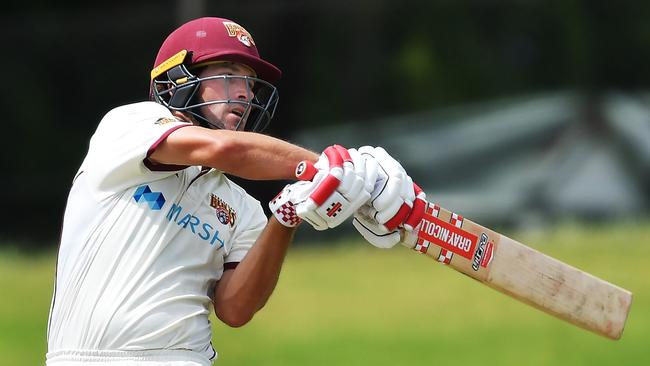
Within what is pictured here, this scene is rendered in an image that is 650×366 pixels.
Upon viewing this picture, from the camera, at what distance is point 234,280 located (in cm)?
427

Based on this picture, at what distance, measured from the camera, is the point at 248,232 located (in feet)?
14.5

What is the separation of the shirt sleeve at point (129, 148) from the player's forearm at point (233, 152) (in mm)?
57

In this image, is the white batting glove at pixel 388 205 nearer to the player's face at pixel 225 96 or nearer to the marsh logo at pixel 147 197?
the player's face at pixel 225 96

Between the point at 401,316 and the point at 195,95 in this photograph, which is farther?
the point at 401,316

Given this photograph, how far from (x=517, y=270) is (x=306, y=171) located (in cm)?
84

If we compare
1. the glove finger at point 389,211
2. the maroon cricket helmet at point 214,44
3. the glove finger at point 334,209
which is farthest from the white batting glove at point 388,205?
the maroon cricket helmet at point 214,44

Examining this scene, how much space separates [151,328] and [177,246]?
0.27 metres

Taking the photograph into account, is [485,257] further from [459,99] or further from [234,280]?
[459,99]

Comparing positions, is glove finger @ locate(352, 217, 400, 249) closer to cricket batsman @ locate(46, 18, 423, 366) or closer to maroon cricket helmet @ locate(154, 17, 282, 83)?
cricket batsman @ locate(46, 18, 423, 366)

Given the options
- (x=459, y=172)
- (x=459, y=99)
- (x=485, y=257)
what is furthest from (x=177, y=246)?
(x=459, y=99)

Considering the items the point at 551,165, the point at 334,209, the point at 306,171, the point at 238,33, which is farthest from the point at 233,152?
the point at 551,165

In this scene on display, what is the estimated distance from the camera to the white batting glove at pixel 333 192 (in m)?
3.79

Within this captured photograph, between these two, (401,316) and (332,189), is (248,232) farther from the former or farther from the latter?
(401,316)

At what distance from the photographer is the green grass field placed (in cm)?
1055
